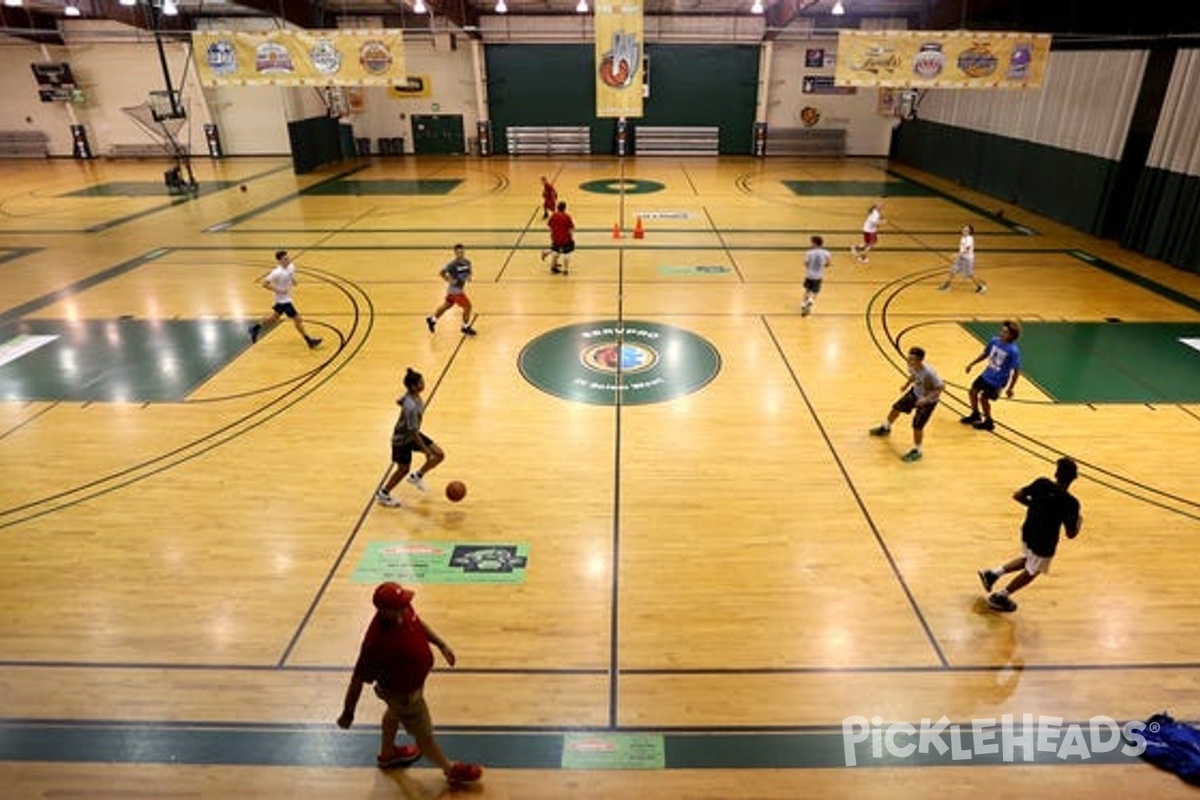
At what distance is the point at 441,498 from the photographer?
8.19 metres

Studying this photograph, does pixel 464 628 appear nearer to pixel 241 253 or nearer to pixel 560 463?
pixel 560 463

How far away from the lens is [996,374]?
925cm

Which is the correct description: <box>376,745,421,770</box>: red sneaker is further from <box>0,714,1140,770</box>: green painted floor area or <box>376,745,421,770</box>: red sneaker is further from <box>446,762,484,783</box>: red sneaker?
<box>446,762,484,783</box>: red sneaker

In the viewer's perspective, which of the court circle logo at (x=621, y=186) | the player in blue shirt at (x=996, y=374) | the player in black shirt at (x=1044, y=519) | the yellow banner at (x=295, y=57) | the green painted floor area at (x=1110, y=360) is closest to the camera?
the player in black shirt at (x=1044, y=519)

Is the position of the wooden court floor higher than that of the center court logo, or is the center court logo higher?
the wooden court floor

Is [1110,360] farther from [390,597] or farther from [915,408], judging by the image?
[390,597]

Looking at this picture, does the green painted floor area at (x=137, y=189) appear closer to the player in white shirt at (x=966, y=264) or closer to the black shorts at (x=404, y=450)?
the black shorts at (x=404, y=450)

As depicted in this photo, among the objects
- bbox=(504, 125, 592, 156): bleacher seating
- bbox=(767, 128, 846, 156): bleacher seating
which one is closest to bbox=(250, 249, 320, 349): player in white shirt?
bbox=(504, 125, 592, 156): bleacher seating

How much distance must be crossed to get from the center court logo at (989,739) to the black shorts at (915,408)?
397cm

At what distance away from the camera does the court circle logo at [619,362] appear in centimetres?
1065

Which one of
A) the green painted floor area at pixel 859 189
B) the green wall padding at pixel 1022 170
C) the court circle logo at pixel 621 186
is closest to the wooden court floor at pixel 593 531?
the green wall padding at pixel 1022 170

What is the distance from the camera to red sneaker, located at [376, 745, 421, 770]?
16.5 feet

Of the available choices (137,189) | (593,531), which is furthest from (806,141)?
(593,531)

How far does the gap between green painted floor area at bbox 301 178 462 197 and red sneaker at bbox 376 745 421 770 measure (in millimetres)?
23475
